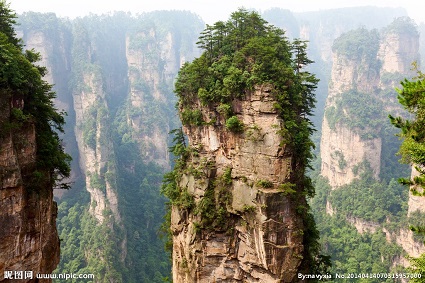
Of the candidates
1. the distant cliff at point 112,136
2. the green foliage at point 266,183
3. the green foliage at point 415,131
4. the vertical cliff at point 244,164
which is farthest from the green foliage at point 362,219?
the green foliage at point 415,131

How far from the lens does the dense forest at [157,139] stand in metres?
18.7

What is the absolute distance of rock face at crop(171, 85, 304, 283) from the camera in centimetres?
1609

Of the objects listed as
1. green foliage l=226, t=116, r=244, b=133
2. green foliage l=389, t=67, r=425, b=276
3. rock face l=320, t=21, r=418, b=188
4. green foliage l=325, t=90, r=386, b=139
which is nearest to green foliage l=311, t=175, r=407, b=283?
rock face l=320, t=21, r=418, b=188

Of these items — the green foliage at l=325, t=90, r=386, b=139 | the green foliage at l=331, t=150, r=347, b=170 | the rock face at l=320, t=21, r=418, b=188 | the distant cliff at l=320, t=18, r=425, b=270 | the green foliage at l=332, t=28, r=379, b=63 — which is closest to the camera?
the distant cliff at l=320, t=18, r=425, b=270

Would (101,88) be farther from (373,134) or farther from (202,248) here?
(202,248)

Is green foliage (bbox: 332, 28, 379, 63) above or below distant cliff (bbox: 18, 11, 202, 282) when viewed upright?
above

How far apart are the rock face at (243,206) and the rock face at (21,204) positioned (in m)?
7.07

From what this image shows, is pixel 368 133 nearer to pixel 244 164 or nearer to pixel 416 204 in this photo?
pixel 416 204

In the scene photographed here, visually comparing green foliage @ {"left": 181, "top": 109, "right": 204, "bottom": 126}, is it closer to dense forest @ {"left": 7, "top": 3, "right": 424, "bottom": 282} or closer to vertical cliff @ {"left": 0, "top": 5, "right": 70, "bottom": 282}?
dense forest @ {"left": 7, "top": 3, "right": 424, "bottom": 282}

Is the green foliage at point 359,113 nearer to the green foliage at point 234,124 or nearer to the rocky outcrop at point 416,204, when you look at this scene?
the rocky outcrop at point 416,204

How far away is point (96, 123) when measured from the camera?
58.8 m

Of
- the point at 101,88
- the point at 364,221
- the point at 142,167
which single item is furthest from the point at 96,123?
the point at 364,221

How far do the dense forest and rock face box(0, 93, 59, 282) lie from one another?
1.59m

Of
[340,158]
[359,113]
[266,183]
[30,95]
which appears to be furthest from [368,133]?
[30,95]
